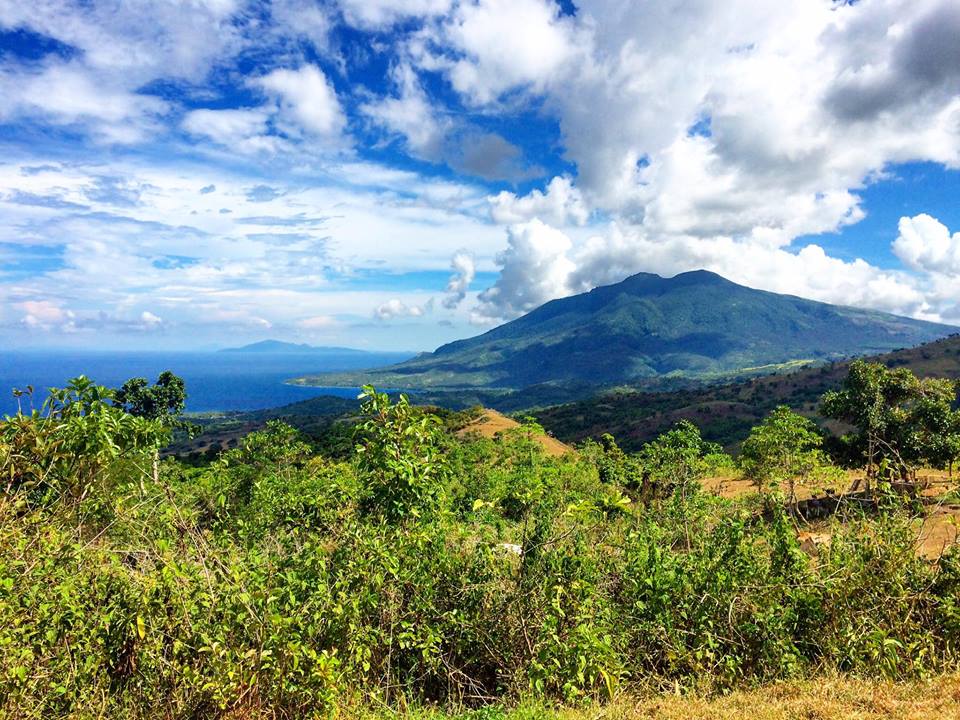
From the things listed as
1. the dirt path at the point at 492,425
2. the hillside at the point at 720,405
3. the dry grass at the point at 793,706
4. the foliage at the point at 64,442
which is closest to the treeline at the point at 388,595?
the foliage at the point at 64,442

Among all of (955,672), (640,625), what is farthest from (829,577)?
(640,625)

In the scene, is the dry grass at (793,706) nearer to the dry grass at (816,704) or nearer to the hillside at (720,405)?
the dry grass at (816,704)

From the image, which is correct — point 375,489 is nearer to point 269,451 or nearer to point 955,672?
point 955,672

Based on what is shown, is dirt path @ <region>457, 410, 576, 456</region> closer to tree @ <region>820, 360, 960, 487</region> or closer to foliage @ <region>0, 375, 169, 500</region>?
tree @ <region>820, 360, 960, 487</region>

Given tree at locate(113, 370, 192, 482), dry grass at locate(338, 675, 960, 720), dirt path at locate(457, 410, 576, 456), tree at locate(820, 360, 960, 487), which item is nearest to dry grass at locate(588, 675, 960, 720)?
dry grass at locate(338, 675, 960, 720)

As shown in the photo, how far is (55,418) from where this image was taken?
5.11 m

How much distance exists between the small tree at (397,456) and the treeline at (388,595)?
1.1 inches

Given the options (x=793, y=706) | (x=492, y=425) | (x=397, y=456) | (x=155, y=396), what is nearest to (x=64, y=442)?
(x=397, y=456)

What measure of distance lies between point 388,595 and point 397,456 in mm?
1576

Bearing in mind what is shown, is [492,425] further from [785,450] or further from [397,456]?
[397,456]

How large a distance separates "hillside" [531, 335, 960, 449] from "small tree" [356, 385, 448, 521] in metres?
76.6

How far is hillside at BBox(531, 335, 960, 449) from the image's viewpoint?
3440 inches

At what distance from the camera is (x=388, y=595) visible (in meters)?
5.78

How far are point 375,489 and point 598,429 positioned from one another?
9090cm
